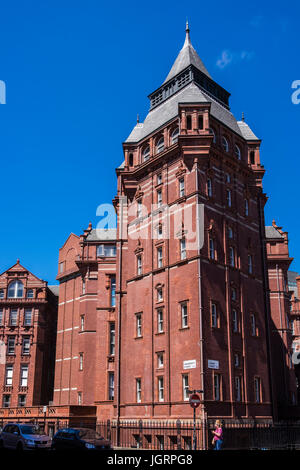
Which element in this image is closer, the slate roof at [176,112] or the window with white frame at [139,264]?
the window with white frame at [139,264]

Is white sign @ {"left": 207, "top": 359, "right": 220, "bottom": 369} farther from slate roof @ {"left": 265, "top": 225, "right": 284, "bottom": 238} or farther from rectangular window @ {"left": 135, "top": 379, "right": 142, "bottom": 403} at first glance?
slate roof @ {"left": 265, "top": 225, "right": 284, "bottom": 238}

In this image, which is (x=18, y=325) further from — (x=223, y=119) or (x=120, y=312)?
(x=223, y=119)

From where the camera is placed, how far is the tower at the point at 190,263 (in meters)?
36.1

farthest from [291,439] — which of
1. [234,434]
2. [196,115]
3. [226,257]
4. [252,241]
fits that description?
[196,115]

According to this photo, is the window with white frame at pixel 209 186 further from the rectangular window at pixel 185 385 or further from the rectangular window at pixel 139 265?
the rectangular window at pixel 185 385

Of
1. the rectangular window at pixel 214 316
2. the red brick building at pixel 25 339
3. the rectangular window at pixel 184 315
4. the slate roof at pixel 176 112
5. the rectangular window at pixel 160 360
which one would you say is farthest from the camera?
the red brick building at pixel 25 339

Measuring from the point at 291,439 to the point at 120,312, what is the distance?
1730cm

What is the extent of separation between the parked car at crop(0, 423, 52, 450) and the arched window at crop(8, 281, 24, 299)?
1521 inches

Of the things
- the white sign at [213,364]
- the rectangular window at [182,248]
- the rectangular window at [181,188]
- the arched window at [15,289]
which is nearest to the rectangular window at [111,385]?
the white sign at [213,364]

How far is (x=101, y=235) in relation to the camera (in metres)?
60.4

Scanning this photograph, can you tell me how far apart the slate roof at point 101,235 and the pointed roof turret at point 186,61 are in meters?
20.3

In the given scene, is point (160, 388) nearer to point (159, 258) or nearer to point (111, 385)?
point (111, 385)

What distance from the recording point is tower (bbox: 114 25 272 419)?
36.1 metres

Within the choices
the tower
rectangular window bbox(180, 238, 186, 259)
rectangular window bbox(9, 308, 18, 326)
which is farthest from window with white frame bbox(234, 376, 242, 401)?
rectangular window bbox(9, 308, 18, 326)
